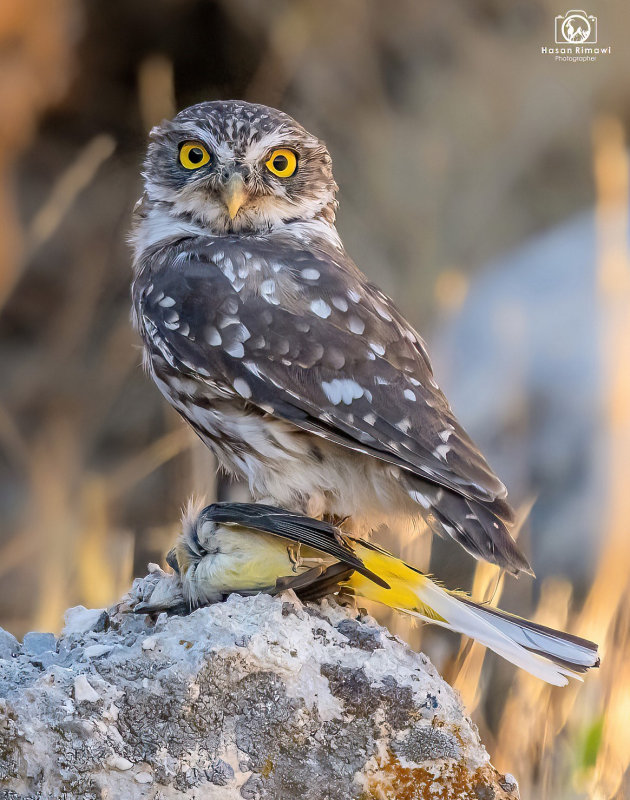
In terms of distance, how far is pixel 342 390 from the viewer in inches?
53.4

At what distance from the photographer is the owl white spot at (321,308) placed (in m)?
1.43

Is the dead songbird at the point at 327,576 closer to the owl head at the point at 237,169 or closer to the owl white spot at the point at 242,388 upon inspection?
the owl white spot at the point at 242,388

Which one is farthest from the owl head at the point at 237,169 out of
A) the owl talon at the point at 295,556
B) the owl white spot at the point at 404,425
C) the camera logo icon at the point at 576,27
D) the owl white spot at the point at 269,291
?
the camera logo icon at the point at 576,27

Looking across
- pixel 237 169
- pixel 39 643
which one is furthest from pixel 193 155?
→ pixel 39 643

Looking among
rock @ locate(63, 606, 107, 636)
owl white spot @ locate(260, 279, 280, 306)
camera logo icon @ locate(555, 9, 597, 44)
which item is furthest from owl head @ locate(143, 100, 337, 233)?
camera logo icon @ locate(555, 9, 597, 44)

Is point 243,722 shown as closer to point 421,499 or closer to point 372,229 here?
point 421,499

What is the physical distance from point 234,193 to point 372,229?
1.17 meters

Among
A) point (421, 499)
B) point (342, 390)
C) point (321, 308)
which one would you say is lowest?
point (421, 499)

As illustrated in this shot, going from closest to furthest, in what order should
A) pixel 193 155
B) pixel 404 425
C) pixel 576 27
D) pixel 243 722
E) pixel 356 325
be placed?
pixel 243 722 < pixel 404 425 < pixel 356 325 < pixel 193 155 < pixel 576 27

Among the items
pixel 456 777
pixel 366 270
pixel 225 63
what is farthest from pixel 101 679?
pixel 225 63

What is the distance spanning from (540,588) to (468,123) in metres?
1.29

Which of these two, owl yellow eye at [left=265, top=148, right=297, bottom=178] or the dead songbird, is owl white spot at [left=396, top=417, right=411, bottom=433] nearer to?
the dead songbird

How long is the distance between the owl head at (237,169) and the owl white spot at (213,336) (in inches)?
8.3

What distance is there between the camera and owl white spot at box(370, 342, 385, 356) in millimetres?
1424
